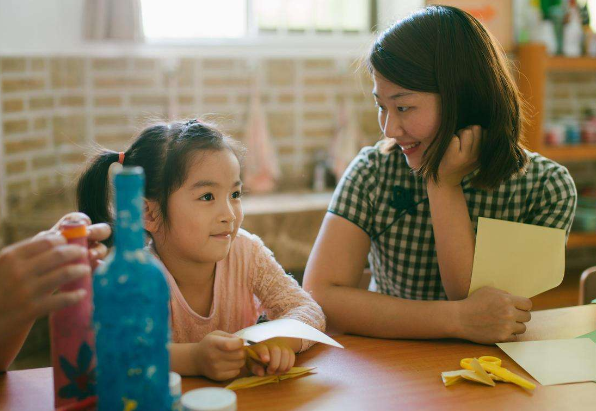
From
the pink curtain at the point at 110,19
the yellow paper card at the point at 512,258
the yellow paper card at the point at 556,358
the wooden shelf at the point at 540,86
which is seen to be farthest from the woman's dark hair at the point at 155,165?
the wooden shelf at the point at 540,86

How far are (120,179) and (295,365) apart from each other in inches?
19.6

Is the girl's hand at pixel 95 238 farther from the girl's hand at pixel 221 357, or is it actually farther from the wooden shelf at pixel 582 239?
the wooden shelf at pixel 582 239

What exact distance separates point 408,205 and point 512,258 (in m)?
0.32

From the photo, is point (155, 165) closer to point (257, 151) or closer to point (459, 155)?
point (459, 155)

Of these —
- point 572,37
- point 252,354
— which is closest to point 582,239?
point 572,37

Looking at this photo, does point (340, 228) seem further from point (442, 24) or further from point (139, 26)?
point (139, 26)

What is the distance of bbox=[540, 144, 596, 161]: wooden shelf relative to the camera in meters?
3.18

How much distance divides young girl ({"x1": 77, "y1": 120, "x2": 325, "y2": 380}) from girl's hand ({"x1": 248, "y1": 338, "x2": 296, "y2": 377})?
6 cm

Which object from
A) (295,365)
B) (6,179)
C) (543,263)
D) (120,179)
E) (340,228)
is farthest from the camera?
(6,179)

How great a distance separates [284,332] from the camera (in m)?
0.98

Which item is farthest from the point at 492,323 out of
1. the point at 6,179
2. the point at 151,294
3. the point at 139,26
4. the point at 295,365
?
the point at 139,26

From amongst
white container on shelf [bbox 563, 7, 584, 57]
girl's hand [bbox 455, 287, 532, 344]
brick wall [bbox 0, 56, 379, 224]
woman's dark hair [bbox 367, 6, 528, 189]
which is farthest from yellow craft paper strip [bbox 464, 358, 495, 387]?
white container on shelf [bbox 563, 7, 584, 57]

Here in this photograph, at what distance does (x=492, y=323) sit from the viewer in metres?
1.11

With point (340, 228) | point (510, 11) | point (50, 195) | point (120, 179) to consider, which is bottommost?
point (50, 195)
